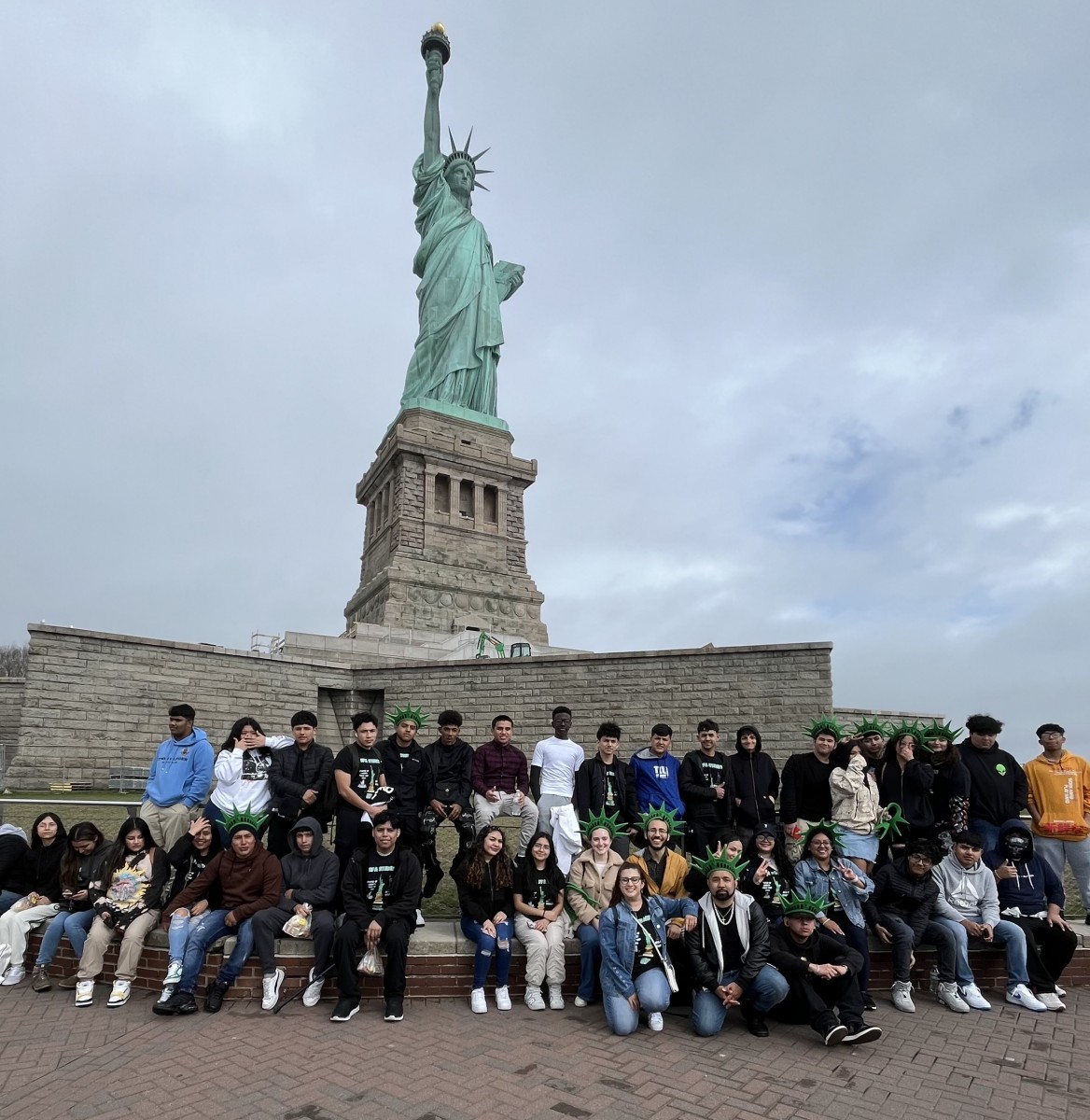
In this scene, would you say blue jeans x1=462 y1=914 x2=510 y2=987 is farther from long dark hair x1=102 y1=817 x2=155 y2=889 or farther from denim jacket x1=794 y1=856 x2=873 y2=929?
long dark hair x1=102 y1=817 x2=155 y2=889

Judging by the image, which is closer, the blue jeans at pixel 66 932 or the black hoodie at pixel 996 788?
the blue jeans at pixel 66 932

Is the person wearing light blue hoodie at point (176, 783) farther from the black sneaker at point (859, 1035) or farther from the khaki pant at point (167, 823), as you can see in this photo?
the black sneaker at point (859, 1035)

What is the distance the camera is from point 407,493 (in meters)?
35.4

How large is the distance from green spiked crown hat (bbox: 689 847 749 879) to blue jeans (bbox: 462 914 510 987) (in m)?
1.58

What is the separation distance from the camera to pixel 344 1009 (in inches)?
222

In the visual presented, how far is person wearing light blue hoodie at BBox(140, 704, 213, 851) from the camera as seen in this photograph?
7137mm

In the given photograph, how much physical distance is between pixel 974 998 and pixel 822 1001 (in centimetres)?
156

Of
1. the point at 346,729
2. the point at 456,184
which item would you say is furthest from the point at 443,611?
the point at 456,184

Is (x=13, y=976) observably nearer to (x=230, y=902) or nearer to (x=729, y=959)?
(x=230, y=902)

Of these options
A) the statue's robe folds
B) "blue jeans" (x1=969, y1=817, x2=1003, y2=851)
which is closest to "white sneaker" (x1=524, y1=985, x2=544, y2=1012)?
"blue jeans" (x1=969, y1=817, x2=1003, y2=851)

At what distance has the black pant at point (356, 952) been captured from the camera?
5719mm

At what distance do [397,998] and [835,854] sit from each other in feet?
11.7

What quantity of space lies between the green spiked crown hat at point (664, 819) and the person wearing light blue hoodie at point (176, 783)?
159 inches

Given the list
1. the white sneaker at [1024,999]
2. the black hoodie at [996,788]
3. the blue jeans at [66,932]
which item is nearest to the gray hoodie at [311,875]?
the blue jeans at [66,932]
